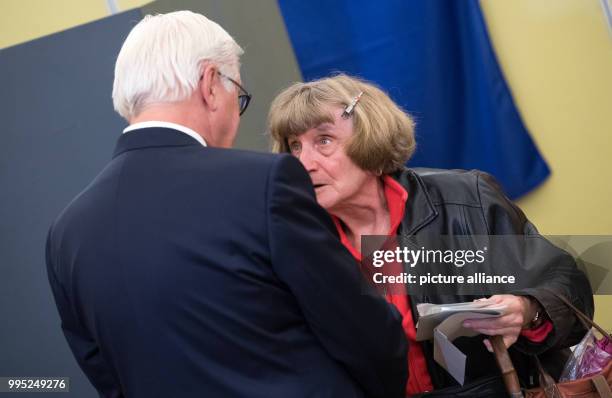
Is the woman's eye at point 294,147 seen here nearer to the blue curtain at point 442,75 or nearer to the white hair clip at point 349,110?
the white hair clip at point 349,110

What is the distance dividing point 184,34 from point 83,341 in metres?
0.66

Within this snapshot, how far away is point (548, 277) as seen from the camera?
6.52 ft

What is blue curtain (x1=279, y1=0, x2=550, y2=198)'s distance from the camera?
2.98m

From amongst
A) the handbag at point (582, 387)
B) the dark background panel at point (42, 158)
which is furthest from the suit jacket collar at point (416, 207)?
the dark background panel at point (42, 158)

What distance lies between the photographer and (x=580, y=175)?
3066 millimetres

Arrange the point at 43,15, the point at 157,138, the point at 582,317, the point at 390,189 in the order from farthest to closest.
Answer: the point at 43,15
the point at 390,189
the point at 582,317
the point at 157,138

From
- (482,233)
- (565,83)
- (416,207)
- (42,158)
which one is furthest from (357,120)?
(42,158)

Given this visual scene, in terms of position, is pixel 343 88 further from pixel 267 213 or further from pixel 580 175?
pixel 580 175

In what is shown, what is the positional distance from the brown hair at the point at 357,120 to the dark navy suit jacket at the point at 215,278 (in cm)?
79

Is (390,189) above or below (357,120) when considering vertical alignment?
below

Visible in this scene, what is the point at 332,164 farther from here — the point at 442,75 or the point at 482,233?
the point at 442,75

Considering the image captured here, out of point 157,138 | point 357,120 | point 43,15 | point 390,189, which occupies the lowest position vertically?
point 390,189

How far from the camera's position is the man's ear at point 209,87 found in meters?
1.49

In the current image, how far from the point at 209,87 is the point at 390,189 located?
2.90 ft
